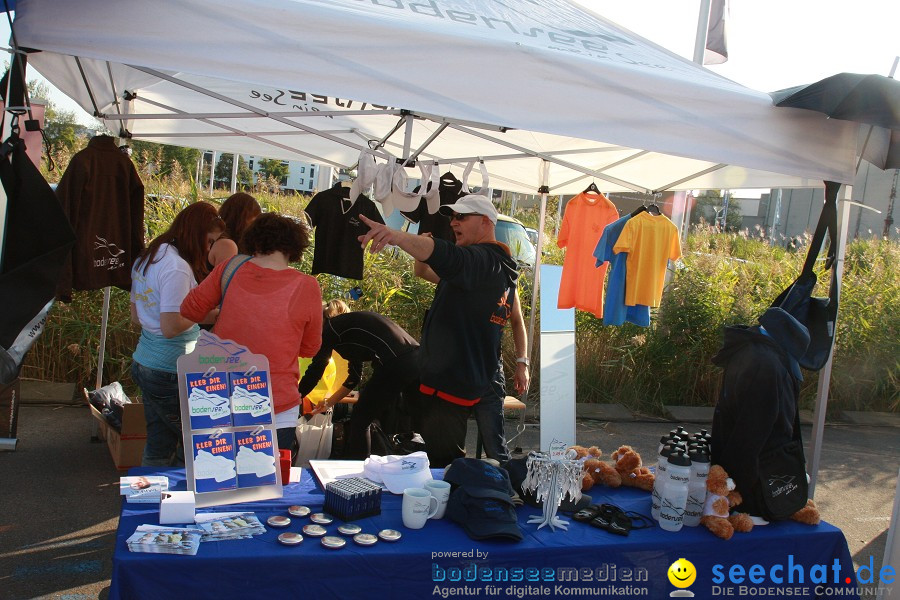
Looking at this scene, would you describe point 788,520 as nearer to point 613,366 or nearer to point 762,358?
point 762,358

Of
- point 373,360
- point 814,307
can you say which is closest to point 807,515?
point 814,307

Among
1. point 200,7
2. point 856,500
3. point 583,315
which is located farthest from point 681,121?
point 583,315

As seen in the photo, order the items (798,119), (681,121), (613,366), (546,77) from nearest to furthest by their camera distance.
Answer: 1. (546,77)
2. (681,121)
3. (798,119)
4. (613,366)

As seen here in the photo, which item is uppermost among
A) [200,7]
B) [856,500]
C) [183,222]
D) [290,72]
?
[200,7]

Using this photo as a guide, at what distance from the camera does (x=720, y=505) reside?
8.15 feet

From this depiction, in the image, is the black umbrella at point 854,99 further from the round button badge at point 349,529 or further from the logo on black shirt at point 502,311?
the round button badge at point 349,529

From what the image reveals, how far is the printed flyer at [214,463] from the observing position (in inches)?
88.0

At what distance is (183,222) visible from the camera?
3258mm

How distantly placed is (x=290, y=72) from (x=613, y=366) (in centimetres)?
584

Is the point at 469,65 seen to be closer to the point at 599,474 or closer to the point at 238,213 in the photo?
the point at 599,474

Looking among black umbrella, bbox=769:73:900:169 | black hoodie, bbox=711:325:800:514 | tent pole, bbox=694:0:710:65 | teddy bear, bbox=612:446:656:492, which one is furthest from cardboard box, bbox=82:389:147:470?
tent pole, bbox=694:0:710:65

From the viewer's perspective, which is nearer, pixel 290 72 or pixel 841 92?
pixel 290 72

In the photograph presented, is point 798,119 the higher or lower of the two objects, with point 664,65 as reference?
lower

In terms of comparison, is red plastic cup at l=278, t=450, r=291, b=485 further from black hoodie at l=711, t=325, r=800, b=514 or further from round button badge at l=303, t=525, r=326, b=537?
black hoodie at l=711, t=325, r=800, b=514
